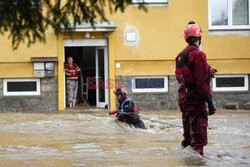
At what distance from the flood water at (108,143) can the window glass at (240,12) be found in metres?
4.92

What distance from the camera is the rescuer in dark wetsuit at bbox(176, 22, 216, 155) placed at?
6.04m

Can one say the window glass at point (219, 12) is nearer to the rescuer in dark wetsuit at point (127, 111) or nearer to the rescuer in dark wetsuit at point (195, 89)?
the rescuer in dark wetsuit at point (127, 111)

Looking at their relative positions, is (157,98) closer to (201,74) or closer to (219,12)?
(219,12)

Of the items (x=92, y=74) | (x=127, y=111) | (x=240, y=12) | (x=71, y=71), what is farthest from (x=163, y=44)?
(x=127, y=111)

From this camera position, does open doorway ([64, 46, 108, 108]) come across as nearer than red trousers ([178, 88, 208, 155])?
No

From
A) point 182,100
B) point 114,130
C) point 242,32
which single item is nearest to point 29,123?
point 114,130

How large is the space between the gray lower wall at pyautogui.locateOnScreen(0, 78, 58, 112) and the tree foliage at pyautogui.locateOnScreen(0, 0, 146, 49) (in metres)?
11.9

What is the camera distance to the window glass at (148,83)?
55.9 feet

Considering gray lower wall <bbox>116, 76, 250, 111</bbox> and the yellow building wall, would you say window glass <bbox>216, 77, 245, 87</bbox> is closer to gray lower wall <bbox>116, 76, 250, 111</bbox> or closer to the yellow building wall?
the yellow building wall

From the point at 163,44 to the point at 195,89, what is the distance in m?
10.8

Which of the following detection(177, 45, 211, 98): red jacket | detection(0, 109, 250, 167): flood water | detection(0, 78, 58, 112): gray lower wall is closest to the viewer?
detection(177, 45, 211, 98): red jacket

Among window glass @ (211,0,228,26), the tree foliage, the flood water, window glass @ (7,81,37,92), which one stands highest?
window glass @ (211,0,228,26)

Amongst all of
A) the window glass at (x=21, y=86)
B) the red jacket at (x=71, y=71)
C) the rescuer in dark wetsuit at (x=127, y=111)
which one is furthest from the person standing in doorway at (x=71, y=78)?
the rescuer in dark wetsuit at (x=127, y=111)

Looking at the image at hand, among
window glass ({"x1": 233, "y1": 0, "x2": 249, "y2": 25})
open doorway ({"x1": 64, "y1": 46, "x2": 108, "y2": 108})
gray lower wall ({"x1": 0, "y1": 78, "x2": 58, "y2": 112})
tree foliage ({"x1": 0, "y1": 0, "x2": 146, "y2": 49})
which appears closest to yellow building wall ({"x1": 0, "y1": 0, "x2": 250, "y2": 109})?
gray lower wall ({"x1": 0, "y1": 78, "x2": 58, "y2": 112})
